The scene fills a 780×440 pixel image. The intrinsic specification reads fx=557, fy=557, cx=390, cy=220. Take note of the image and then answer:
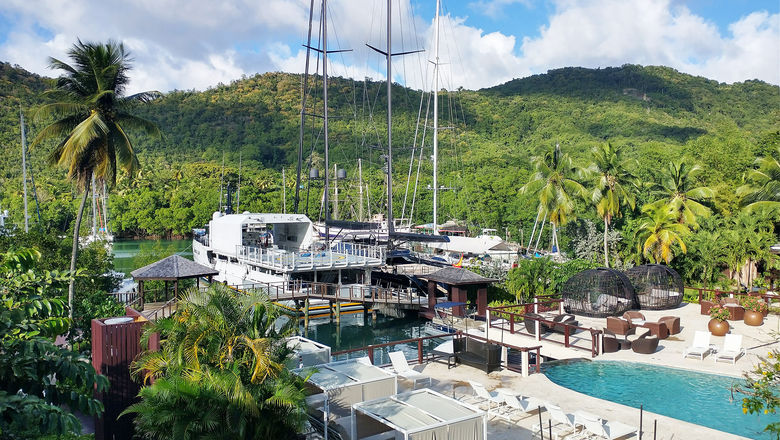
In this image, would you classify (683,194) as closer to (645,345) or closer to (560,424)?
(645,345)

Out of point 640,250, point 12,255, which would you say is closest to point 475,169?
point 640,250

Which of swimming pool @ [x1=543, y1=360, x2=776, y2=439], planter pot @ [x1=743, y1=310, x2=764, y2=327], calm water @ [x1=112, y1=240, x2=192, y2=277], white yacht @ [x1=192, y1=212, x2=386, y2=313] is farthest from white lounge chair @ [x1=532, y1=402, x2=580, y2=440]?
calm water @ [x1=112, y1=240, x2=192, y2=277]

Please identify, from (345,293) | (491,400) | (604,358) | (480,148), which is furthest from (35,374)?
(480,148)

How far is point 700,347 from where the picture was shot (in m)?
17.5

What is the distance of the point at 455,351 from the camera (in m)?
16.8

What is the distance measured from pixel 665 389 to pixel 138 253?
60574mm

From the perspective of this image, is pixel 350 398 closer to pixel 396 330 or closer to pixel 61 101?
pixel 61 101

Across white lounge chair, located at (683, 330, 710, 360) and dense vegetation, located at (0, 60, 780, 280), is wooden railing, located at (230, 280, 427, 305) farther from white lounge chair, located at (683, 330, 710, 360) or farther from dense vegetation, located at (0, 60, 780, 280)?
white lounge chair, located at (683, 330, 710, 360)

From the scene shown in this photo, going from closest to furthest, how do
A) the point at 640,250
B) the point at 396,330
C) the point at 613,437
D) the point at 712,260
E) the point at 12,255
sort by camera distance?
1. the point at 12,255
2. the point at 613,437
3. the point at 396,330
4. the point at 712,260
5. the point at 640,250

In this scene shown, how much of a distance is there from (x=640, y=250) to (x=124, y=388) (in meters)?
30.7

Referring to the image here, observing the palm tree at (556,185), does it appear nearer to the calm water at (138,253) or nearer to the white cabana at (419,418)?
the calm water at (138,253)

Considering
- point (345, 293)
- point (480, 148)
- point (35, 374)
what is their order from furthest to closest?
1. point (480, 148)
2. point (345, 293)
3. point (35, 374)

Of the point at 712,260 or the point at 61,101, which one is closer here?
the point at 61,101

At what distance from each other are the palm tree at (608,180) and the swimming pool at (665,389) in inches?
753
